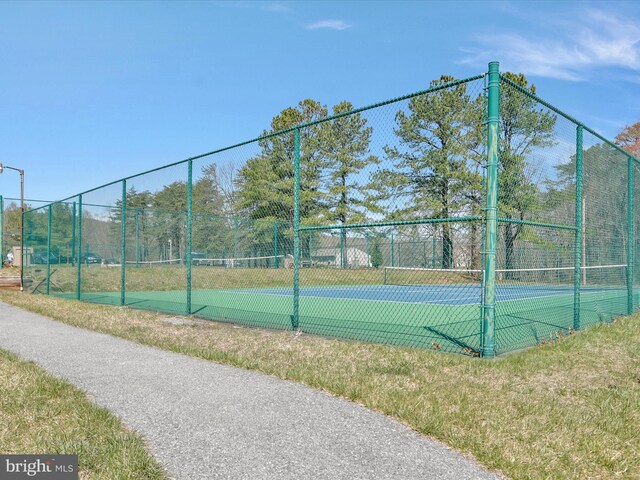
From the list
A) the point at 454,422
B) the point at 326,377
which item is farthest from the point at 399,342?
the point at 454,422

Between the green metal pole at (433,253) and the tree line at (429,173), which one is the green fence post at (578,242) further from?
the green metal pole at (433,253)

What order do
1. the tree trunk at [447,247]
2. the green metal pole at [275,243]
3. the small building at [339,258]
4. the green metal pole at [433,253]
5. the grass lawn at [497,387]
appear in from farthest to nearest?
the green metal pole at [275,243] < the small building at [339,258] < the green metal pole at [433,253] < the tree trunk at [447,247] < the grass lawn at [497,387]

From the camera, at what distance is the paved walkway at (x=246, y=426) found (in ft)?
8.70

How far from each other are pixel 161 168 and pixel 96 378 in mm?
6306

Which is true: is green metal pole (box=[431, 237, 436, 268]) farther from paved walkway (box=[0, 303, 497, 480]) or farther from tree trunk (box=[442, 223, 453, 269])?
paved walkway (box=[0, 303, 497, 480])

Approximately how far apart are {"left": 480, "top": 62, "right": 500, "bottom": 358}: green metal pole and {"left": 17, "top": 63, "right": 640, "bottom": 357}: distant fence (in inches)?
0.6

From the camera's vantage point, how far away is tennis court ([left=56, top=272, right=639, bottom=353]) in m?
6.34

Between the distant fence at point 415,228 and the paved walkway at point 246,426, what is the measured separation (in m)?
2.28

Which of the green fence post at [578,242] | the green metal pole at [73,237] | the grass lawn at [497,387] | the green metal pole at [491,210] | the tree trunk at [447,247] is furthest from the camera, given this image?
the green metal pole at [73,237]

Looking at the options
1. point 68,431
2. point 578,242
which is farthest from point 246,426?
point 578,242

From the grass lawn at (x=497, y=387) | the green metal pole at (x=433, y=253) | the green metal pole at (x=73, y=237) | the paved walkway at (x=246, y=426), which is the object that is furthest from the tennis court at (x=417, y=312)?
the paved walkway at (x=246, y=426)

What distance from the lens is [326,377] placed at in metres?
4.37

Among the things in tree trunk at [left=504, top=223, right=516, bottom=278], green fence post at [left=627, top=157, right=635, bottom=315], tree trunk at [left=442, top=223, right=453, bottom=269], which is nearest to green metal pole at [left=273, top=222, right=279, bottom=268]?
tree trunk at [left=442, top=223, right=453, bottom=269]

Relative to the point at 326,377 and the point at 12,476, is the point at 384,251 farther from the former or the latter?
the point at 12,476
